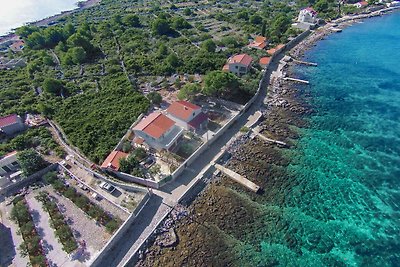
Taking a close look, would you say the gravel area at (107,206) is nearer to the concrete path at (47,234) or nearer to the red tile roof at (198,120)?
the concrete path at (47,234)

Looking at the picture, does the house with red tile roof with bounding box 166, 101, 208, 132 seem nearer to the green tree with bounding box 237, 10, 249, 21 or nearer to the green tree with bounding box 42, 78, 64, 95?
the green tree with bounding box 42, 78, 64, 95

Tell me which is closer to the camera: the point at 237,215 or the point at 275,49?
the point at 237,215

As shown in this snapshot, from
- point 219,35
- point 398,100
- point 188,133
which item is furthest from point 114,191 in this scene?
point 219,35

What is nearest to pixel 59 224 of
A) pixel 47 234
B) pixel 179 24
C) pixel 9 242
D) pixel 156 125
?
pixel 47 234

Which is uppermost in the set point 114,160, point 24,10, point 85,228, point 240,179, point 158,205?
point 24,10

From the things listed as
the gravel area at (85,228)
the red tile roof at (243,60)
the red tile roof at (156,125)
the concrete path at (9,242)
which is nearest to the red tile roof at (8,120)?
the concrete path at (9,242)

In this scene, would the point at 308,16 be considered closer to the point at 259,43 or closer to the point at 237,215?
the point at 259,43

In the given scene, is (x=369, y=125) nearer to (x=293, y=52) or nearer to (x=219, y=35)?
(x=293, y=52)
